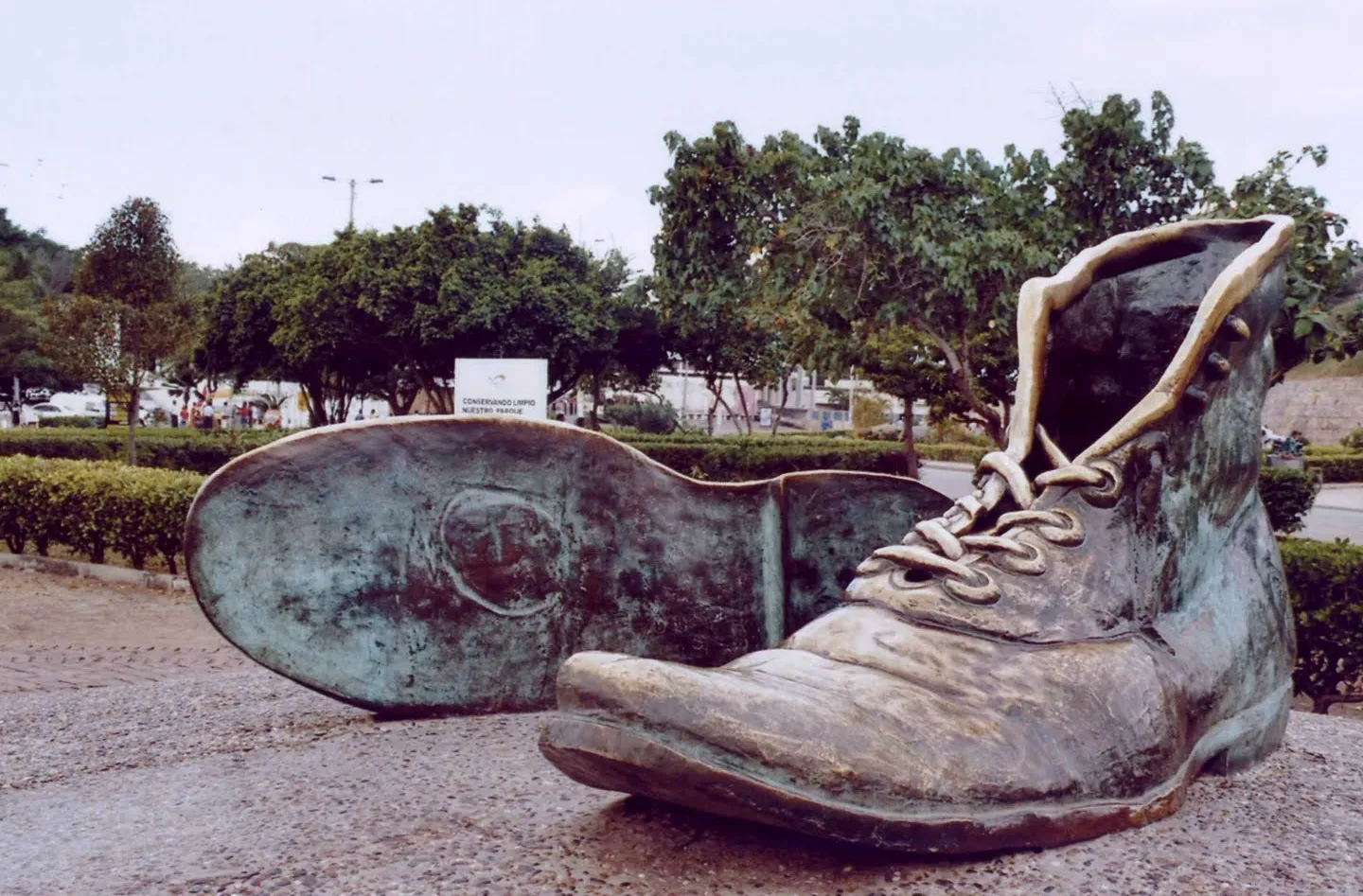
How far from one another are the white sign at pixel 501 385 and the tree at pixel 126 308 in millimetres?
5576

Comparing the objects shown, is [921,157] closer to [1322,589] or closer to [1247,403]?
[1322,589]

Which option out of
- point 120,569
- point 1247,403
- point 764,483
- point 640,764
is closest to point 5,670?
point 120,569

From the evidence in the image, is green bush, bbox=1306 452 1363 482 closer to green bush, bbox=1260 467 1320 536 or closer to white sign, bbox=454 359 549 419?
green bush, bbox=1260 467 1320 536

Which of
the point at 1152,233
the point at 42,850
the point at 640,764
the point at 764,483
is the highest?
the point at 1152,233

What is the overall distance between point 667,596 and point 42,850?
1.34 meters

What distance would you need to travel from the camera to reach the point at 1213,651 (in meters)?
2.30

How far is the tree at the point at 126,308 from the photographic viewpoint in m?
16.8

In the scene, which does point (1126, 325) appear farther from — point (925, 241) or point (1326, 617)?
point (925, 241)

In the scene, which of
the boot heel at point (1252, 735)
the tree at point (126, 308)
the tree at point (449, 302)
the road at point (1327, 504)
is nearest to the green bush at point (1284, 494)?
the road at point (1327, 504)

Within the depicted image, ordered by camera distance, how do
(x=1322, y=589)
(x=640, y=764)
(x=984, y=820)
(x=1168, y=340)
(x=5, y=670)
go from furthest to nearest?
(x=5, y=670) → (x=1322, y=589) → (x=1168, y=340) → (x=984, y=820) → (x=640, y=764)

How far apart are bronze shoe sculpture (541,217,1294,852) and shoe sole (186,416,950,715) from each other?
64cm

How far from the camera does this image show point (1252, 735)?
2.45 meters

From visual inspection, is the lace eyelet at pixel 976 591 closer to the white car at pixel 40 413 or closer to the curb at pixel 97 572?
the curb at pixel 97 572

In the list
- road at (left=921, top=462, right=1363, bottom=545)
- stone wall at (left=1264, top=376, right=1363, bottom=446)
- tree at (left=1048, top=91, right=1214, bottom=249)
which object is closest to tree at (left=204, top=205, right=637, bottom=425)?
road at (left=921, top=462, right=1363, bottom=545)
